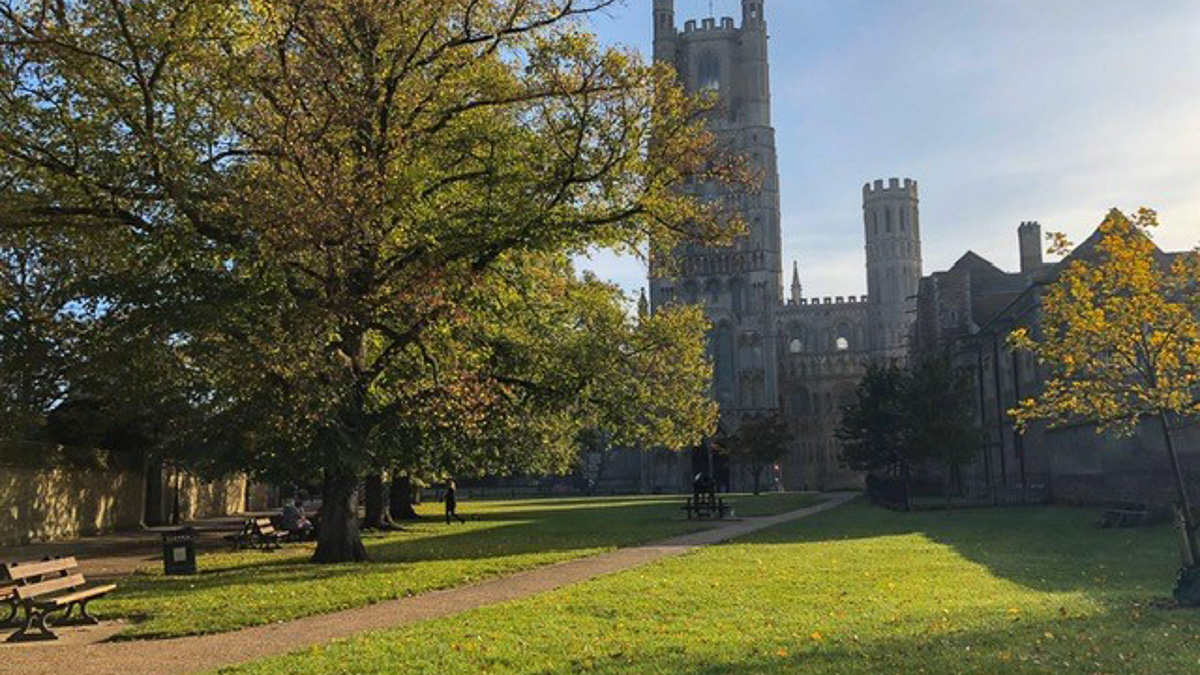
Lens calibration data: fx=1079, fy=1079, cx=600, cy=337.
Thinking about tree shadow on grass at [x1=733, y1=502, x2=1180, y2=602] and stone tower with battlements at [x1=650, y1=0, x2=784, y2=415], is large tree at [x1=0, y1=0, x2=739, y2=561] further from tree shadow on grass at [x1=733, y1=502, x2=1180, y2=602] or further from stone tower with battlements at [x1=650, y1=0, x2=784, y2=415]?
stone tower with battlements at [x1=650, y1=0, x2=784, y2=415]

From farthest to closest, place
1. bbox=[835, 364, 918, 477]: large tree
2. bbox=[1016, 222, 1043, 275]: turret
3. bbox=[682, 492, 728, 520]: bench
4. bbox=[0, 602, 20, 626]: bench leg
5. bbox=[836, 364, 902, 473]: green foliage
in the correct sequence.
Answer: bbox=[1016, 222, 1043, 275]: turret, bbox=[836, 364, 902, 473]: green foliage, bbox=[835, 364, 918, 477]: large tree, bbox=[682, 492, 728, 520]: bench, bbox=[0, 602, 20, 626]: bench leg

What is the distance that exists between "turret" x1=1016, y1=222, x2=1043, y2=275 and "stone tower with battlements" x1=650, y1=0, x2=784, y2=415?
42798 mm

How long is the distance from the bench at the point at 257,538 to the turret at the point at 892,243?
113 metres

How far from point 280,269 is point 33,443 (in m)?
18.5

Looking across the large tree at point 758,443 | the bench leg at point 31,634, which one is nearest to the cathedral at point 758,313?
the large tree at point 758,443

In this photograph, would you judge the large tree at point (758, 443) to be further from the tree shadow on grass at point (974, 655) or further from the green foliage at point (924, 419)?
the tree shadow on grass at point (974, 655)

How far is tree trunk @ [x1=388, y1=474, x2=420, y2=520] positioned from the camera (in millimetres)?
41594

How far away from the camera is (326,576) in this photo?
17828 millimetres

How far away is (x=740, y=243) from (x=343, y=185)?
9153cm

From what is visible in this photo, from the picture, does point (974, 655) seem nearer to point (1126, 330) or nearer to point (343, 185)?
A: point (1126, 330)

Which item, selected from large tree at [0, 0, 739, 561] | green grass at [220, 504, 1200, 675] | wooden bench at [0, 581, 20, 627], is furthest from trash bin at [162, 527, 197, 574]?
green grass at [220, 504, 1200, 675]

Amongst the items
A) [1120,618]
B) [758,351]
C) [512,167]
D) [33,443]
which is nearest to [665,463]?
[758,351]

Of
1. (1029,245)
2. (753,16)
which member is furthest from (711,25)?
(1029,245)

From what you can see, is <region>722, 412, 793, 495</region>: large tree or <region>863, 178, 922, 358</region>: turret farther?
<region>863, 178, 922, 358</region>: turret
